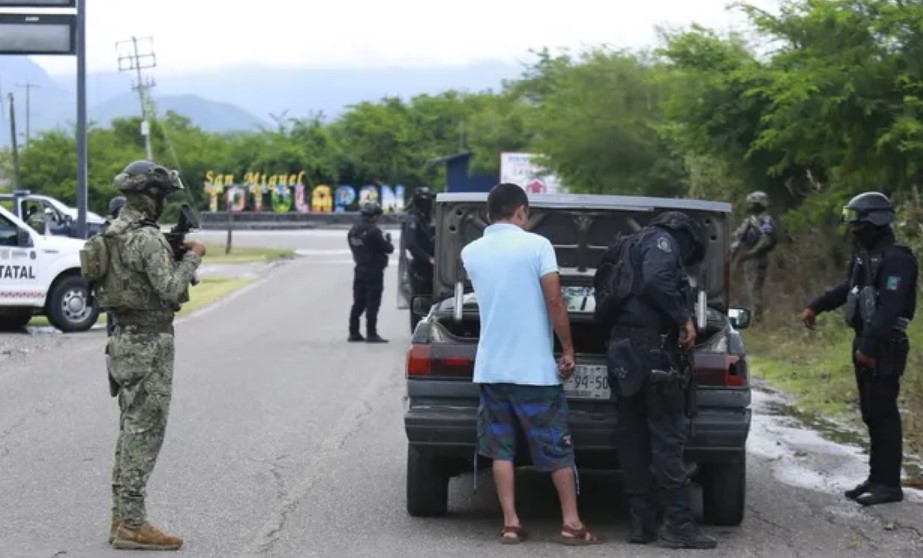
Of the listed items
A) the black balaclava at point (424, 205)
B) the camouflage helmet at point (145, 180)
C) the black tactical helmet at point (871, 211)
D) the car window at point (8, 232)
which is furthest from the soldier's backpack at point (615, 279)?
the car window at point (8, 232)

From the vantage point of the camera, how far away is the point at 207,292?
100 ft

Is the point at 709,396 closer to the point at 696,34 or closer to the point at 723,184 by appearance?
the point at 696,34

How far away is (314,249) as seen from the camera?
5238 cm

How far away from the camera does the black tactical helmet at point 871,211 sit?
8.58m

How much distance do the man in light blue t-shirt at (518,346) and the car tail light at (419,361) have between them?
1.09 ft

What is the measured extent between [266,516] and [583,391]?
1906 mm

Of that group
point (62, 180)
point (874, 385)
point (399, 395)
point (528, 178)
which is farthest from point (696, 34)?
point (62, 180)

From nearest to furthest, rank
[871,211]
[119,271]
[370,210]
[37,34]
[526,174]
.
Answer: [119,271], [871,211], [370,210], [37,34], [526,174]

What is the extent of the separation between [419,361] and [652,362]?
119cm

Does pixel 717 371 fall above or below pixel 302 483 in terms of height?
above

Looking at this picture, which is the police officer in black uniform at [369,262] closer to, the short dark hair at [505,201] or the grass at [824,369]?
the grass at [824,369]

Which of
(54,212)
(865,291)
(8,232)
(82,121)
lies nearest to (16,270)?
(8,232)

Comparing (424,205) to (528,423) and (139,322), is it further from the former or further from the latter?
(139,322)

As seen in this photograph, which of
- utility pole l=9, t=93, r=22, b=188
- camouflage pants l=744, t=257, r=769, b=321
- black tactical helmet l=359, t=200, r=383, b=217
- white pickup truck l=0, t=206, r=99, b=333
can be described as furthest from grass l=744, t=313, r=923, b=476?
utility pole l=9, t=93, r=22, b=188
